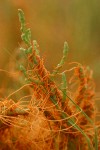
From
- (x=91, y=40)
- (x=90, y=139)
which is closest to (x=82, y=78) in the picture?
(x=90, y=139)

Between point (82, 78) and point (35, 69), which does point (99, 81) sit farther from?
point (35, 69)

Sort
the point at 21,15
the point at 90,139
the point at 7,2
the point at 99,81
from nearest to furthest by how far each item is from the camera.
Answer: the point at 21,15
the point at 90,139
the point at 99,81
the point at 7,2

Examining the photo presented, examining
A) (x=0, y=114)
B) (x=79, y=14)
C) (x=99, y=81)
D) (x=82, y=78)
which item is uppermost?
(x=79, y=14)

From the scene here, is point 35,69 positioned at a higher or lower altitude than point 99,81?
lower

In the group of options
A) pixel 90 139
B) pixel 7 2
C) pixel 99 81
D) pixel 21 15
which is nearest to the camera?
pixel 21 15

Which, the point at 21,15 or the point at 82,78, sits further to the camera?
the point at 82,78

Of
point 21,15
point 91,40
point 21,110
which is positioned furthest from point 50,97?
Answer: point 91,40
